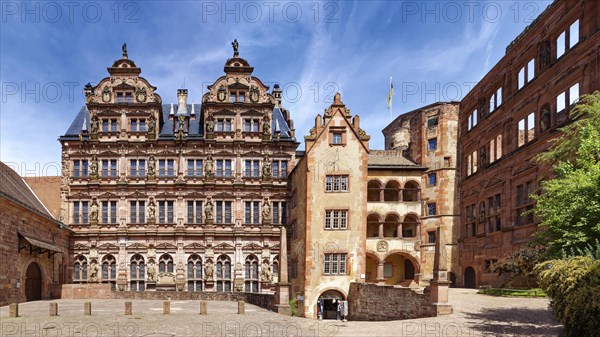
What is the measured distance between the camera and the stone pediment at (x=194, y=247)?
38625mm

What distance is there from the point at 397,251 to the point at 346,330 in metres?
19.8

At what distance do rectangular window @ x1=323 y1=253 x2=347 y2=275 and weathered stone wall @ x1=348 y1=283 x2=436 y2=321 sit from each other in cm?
154

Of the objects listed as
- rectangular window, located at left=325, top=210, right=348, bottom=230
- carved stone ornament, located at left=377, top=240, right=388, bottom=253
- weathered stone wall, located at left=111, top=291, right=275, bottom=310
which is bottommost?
weathered stone wall, located at left=111, top=291, right=275, bottom=310

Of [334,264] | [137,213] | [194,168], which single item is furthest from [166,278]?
[334,264]

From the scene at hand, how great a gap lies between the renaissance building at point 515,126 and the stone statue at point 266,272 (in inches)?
636

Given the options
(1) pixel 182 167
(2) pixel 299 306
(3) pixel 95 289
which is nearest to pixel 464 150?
(2) pixel 299 306

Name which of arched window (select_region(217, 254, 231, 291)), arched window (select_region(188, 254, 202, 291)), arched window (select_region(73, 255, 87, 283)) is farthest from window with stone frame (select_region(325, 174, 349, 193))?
arched window (select_region(73, 255, 87, 283))

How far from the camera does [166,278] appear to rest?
3797cm

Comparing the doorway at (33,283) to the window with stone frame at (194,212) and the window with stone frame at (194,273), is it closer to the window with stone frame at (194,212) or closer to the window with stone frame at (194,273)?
the window with stone frame at (194,273)

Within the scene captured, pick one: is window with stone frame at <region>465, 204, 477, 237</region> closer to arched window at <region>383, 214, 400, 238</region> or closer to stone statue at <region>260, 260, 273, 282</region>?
arched window at <region>383, 214, 400, 238</region>

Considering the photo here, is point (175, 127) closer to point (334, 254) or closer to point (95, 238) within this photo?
point (95, 238)

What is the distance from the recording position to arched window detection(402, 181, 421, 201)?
1491 inches

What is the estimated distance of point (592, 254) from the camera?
14062 millimetres

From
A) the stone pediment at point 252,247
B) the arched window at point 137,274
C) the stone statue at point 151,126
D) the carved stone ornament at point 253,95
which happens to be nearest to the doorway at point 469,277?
the stone pediment at point 252,247
